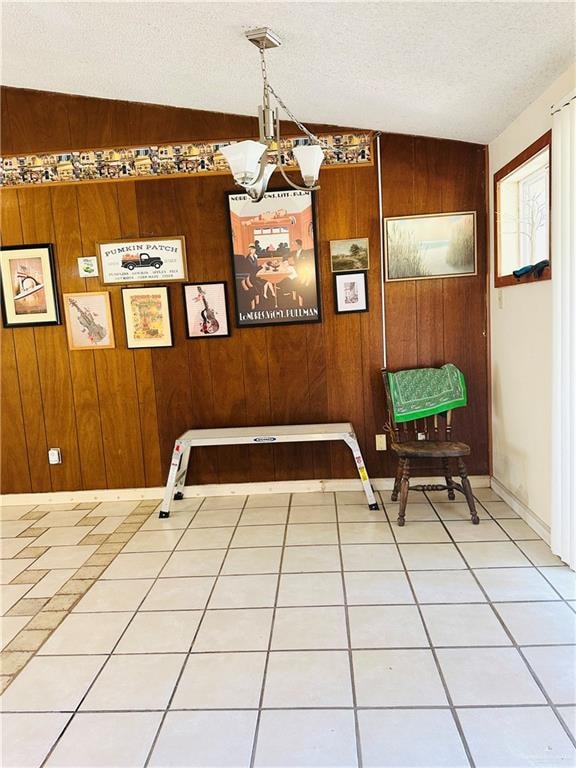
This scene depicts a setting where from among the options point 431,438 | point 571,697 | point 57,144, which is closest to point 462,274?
point 431,438

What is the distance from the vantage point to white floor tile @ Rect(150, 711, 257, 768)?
1.61 metres

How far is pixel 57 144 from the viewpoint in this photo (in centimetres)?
374

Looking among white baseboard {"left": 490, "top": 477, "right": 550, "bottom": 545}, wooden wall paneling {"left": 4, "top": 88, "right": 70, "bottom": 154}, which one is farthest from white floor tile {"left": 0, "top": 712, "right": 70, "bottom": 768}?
wooden wall paneling {"left": 4, "top": 88, "right": 70, "bottom": 154}

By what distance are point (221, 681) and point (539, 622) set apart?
129 cm

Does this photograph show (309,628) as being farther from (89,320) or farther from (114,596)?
(89,320)

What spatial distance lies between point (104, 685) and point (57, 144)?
341cm

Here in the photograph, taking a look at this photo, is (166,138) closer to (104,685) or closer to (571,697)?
(104,685)

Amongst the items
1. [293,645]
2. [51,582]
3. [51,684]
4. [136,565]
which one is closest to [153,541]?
[136,565]

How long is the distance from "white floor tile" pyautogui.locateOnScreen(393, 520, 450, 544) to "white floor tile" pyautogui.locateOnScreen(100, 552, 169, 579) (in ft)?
4.37

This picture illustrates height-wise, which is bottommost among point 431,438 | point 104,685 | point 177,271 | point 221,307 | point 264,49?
point 104,685

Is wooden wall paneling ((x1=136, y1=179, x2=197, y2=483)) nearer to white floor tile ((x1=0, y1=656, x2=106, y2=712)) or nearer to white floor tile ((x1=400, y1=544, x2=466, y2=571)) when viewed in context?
white floor tile ((x1=400, y1=544, x2=466, y2=571))

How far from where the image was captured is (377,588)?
253cm

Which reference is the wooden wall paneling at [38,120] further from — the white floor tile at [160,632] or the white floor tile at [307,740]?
the white floor tile at [307,740]

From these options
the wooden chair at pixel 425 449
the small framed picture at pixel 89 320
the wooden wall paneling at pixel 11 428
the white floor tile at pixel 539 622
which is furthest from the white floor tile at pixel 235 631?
the wooden wall paneling at pixel 11 428
